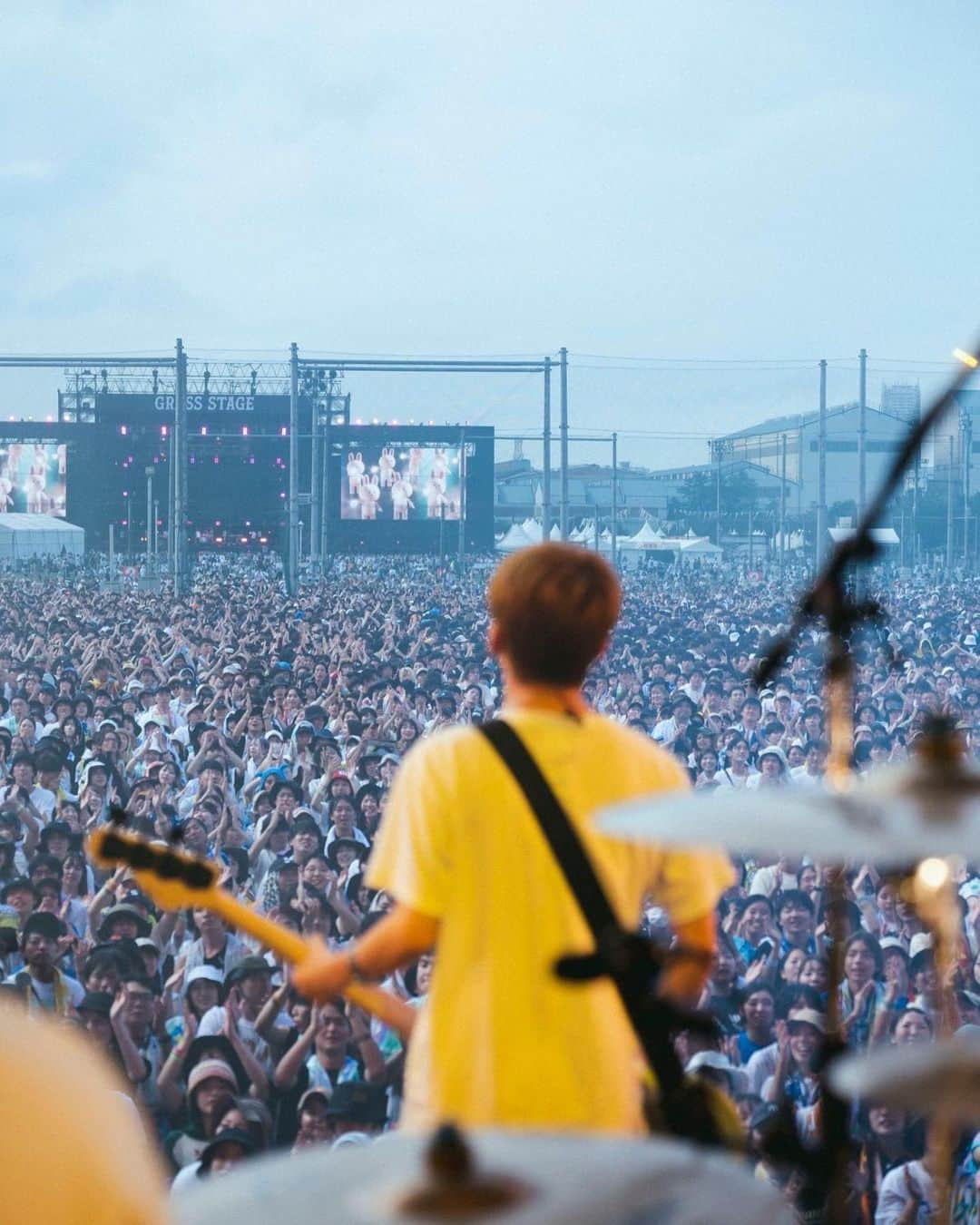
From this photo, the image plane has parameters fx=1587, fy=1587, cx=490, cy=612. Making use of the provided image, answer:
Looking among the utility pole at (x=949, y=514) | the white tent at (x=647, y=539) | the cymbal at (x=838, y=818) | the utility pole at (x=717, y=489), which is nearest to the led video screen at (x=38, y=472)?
the white tent at (x=647, y=539)

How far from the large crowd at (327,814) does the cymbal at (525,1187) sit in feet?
1.39

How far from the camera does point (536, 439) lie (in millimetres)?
10977

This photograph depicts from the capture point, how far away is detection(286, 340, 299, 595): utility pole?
11328 millimetres

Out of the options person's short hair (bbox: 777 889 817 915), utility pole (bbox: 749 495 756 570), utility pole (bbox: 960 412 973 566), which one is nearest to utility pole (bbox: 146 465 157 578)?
utility pole (bbox: 749 495 756 570)

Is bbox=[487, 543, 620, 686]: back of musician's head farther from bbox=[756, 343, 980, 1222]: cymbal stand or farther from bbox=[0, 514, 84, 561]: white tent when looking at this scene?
bbox=[0, 514, 84, 561]: white tent

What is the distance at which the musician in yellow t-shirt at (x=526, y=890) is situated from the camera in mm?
2129

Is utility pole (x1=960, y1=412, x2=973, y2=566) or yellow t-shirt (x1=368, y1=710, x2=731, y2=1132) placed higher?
utility pole (x1=960, y1=412, x2=973, y2=566)

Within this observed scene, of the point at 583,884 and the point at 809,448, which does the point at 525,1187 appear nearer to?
the point at 583,884

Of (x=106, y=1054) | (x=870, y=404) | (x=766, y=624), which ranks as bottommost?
(x=106, y=1054)

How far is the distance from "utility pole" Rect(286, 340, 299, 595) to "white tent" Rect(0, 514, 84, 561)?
2284mm

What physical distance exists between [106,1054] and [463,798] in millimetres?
3536

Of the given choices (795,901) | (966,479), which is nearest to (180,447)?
(966,479)

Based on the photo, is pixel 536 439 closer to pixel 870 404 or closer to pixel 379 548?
pixel 870 404

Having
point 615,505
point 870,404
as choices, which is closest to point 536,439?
point 615,505
